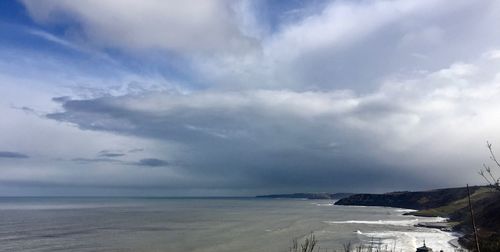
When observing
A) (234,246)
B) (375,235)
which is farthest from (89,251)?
(375,235)

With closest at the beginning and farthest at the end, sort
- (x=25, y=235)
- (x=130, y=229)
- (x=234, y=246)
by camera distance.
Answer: (x=234, y=246) → (x=25, y=235) → (x=130, y=229)

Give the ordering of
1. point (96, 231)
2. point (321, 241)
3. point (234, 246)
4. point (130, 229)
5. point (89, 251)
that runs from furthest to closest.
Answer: point (130, 229)
point (96, 231)
point (321, 241)
point (234, 246)
point (89, 251)

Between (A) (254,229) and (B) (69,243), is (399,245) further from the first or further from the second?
(B) (69,243)

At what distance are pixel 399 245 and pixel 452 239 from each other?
1597cm

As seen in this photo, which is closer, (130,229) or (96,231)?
(96,231)

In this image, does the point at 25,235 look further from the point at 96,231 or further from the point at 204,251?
the point at 204,251

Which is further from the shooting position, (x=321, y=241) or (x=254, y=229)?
(x=254, y=229)

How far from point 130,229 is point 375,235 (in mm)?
56893

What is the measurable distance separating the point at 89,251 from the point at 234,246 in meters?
23.4

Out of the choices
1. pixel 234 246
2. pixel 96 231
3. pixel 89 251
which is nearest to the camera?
pixel 89 251

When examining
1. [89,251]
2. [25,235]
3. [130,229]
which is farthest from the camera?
[130,229]

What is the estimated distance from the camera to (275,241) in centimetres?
8431

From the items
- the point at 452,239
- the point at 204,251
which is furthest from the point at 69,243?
the point at 452,239

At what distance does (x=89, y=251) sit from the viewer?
72.1m
